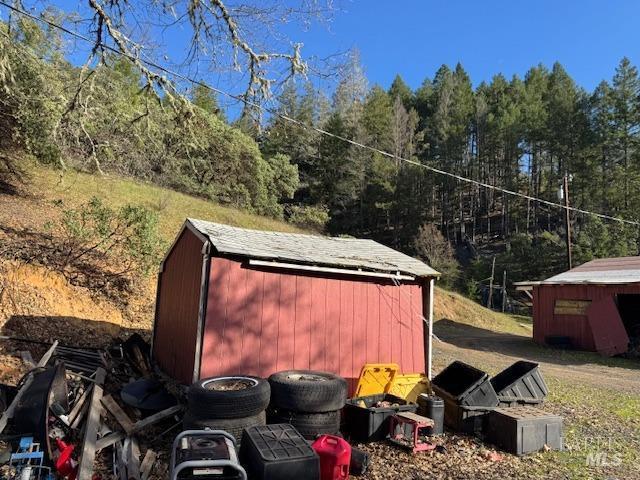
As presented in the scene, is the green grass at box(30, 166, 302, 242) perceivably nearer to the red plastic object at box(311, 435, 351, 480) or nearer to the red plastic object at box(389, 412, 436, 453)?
the red plastic object at box(389, 412, 436, 453)

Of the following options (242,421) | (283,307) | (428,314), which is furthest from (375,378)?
(242,421)

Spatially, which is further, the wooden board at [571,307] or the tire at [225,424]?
the wooden board at [571,307]

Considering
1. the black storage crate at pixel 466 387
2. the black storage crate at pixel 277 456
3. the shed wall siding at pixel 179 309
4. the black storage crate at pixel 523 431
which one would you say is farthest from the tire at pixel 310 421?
the black storage crate at pixel 523 431

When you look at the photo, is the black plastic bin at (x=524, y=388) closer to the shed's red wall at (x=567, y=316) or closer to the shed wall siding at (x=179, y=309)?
the shed wall siding at (x=179, y=309)

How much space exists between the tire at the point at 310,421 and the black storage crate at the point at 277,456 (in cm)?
116

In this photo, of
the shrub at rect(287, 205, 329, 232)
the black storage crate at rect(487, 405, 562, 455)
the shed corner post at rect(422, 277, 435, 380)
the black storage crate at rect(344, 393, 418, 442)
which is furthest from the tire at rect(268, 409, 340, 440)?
the shrub at rect(287, 205, 329, 232)

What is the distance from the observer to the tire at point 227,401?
525 cm

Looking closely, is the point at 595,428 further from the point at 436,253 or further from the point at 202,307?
the point at 436,253

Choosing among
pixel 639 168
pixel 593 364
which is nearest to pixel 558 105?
pixel 639 168

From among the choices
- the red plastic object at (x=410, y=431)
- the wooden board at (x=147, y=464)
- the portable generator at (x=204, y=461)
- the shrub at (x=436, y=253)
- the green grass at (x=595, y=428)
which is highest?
the shrub at (x=436, y=253)

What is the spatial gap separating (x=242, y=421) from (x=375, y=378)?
8.81 ft

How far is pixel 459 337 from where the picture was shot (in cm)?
1980

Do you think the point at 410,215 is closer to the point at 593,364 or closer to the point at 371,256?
the point at 593,364

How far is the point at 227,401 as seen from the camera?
17.2 feet
